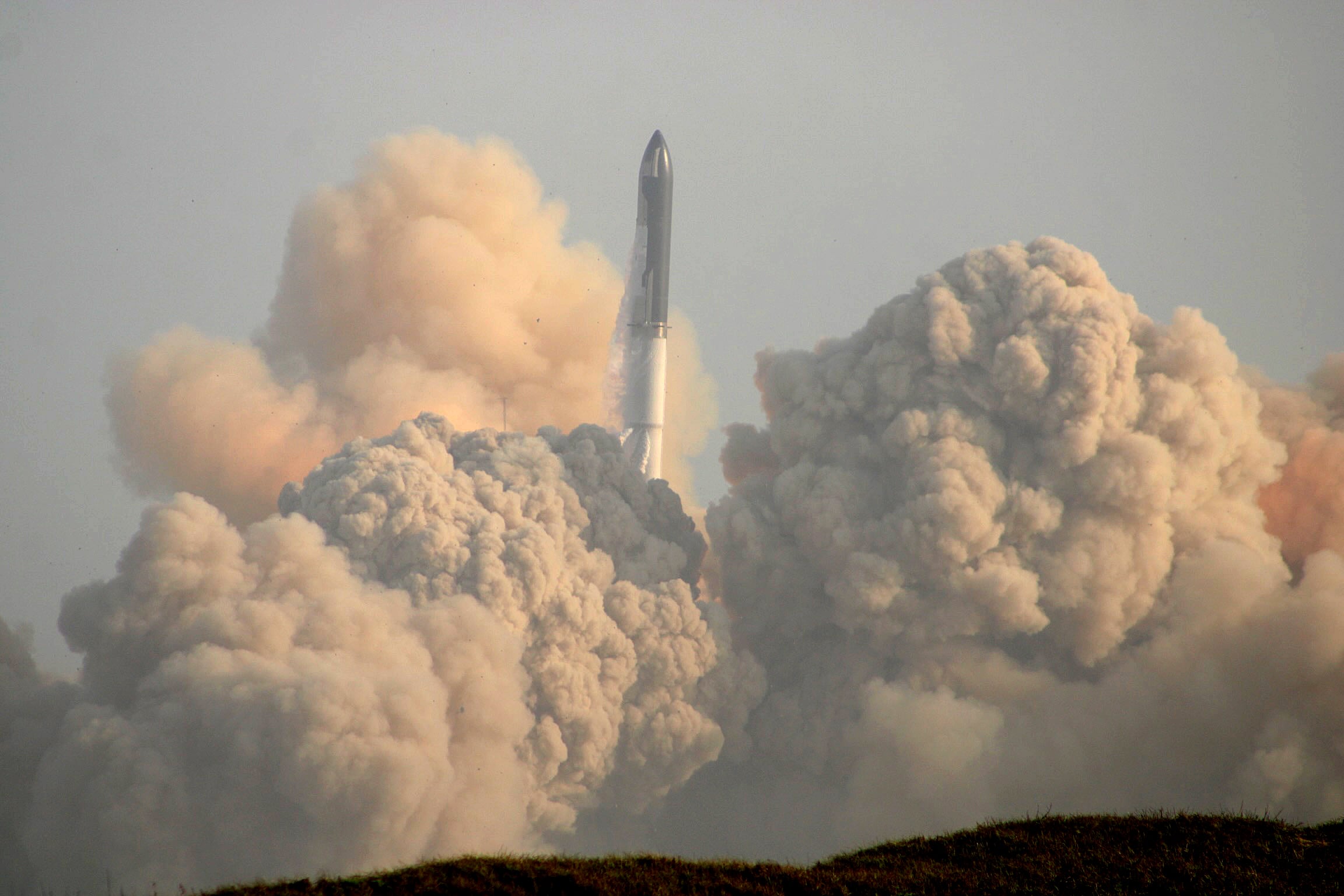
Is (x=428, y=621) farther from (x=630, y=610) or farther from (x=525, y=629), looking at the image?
(x=630, y=610)

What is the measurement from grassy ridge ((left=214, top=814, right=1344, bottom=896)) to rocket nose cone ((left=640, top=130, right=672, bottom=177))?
1456 inches

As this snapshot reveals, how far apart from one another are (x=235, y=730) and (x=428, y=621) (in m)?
7.76

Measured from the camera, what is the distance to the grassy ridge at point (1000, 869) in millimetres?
18656

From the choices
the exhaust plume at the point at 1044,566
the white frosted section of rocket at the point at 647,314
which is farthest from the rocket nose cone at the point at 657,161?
the exhaust plume at the point at 1044,566

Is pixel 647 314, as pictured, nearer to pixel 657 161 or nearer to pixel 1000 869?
pixel 657 161

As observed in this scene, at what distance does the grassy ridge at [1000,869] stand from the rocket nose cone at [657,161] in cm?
3699

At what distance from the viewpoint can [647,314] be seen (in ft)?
183

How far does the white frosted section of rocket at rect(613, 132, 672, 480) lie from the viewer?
2183 inches

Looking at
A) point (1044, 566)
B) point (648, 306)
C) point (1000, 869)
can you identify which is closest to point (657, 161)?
point (648, 306)

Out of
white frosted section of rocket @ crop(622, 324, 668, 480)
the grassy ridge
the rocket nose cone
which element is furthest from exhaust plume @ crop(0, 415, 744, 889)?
the grassy ridge

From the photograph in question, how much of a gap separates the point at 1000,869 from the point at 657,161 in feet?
130

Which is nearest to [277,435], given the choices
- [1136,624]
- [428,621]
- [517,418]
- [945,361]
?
[517,418]

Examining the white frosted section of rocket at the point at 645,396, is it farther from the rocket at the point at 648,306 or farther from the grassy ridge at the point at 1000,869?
the grassy ridge at the point at 1000,869

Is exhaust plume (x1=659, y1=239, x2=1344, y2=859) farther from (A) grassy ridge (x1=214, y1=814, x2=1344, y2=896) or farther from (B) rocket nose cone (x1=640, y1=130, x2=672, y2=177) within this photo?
(A) grassy ridge (x1=214, y1=814, x2=1344, y2=896)
